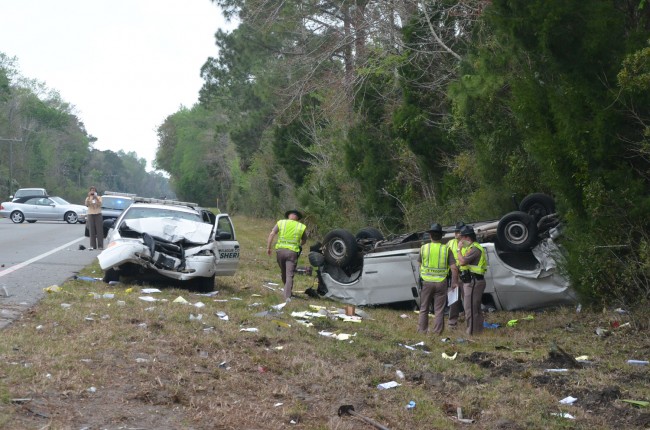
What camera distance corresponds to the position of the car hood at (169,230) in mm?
14625

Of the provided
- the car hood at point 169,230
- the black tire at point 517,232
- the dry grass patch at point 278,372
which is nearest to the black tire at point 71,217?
the car hood at point 169,230

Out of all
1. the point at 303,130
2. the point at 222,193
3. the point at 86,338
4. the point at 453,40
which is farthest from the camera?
the point at 222,193

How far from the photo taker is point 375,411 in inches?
289

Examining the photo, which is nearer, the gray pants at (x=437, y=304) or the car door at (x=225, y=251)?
the gray pants at (x=437, y=304)

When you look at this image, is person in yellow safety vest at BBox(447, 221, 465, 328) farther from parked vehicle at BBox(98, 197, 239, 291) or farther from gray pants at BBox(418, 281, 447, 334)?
parked vehicle at BBox(98, 197, 239, 291)

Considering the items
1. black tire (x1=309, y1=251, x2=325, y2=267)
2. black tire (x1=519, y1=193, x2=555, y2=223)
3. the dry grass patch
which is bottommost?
the dry grass patch

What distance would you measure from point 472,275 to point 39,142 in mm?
113776

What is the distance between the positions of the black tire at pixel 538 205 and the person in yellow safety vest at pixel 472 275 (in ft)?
9.96

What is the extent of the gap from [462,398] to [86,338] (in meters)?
3.79

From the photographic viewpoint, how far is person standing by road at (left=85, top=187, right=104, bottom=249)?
74.0 ft

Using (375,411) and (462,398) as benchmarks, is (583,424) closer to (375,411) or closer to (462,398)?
(462,398)

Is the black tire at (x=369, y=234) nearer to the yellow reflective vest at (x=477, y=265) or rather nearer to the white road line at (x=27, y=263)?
the yellow reflective vest at (x=477, y=265)

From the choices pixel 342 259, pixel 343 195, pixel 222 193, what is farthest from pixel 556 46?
pixel 222 193

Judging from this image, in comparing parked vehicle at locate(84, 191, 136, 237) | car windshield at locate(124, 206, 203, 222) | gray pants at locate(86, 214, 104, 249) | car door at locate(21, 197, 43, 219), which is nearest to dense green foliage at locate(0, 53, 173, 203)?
car door at locate(21, 197, 43, 219)
